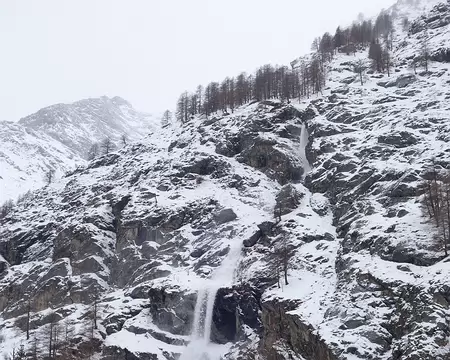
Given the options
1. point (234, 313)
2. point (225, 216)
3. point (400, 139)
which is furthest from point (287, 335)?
point (400, 139)

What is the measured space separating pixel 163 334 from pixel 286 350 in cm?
1822

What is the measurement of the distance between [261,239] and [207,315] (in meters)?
14.0

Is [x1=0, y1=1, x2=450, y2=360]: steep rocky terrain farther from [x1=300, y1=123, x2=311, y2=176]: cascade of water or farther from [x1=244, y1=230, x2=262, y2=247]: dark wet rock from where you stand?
[x1=300, y1=123, x2=311, y2=176]: cascade of water

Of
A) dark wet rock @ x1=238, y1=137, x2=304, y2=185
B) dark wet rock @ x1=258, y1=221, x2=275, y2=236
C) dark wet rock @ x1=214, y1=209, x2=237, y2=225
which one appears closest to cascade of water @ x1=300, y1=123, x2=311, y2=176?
dark wet rock @ x1=238, y1=137, x2=304, y2=185

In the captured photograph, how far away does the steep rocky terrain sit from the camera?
4978cm

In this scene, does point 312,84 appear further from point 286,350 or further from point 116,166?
point 286,350

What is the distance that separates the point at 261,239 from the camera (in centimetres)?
7144

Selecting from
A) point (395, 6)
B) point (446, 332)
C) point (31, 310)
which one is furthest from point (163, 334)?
point (395, 6)

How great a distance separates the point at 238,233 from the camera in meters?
75.4

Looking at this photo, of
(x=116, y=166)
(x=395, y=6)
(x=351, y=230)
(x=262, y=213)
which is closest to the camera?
(x=351, y=230)

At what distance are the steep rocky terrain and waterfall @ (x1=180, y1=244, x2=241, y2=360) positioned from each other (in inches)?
16.0

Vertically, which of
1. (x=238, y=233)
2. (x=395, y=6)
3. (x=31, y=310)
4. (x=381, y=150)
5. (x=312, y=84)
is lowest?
(x=31, y=310)

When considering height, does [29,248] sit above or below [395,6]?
below

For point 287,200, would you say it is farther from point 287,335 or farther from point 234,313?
point 287,335
